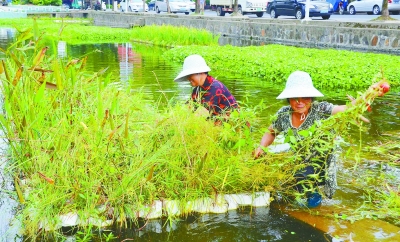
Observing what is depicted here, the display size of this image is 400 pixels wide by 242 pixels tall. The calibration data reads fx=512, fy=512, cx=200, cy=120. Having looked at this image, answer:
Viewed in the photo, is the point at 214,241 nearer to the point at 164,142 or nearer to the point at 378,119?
the point at 164,142

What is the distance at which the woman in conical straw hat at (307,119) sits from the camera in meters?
3.63

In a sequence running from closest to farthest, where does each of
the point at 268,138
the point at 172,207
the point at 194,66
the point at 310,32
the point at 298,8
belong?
1. the point at 172,207
2. the point at 268,138
3. the point at 194,66
4. the point at 310,32
5. the point at 298,8

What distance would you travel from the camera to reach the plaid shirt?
4352 mm

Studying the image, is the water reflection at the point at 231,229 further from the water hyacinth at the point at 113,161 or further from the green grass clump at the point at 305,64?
the green grass clump at the point at 305,64

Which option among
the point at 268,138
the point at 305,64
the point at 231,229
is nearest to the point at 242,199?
the point at 231,229

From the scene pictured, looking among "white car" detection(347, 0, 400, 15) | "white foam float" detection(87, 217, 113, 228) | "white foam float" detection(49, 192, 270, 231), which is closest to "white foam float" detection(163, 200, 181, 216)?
"white foam float" detection(49, 192, 270, 231)

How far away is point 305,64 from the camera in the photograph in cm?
1024

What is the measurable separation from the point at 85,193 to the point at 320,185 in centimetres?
174

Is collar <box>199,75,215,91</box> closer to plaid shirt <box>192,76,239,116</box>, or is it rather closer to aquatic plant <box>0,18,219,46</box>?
plaid shirt <box>192,76,239,116</box>

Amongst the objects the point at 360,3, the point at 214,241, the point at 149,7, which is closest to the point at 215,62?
the point at 214,241

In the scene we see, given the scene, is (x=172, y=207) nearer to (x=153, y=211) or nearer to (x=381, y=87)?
(x=153, y=211)

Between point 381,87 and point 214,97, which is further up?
point 381,87

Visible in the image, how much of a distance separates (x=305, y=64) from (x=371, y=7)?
64.3 feet

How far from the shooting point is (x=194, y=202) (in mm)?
3666
